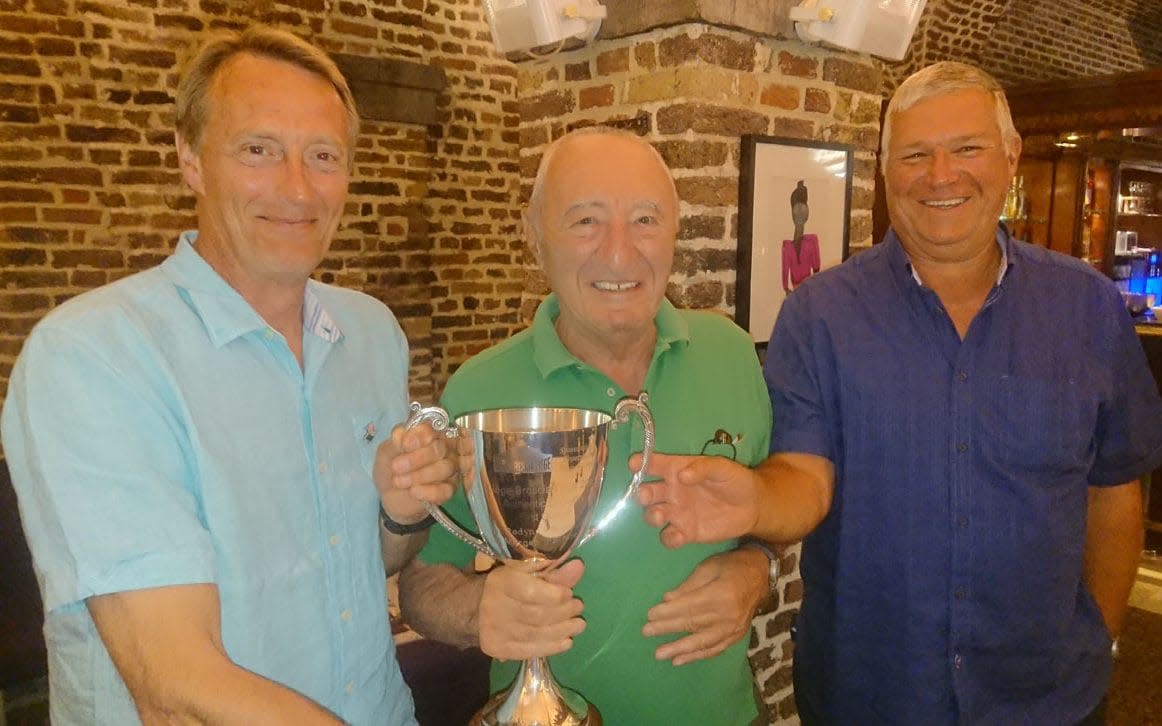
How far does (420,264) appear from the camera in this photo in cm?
543

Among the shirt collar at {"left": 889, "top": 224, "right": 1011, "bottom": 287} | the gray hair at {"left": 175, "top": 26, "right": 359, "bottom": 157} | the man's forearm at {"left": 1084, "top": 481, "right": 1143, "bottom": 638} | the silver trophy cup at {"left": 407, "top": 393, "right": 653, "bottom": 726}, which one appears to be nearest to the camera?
the silver trophy cup at {"left": 407, "top": 393, "right": 653, "bottom": 726}

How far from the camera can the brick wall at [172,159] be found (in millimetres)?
3842

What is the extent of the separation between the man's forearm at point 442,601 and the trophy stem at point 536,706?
113 millimetres

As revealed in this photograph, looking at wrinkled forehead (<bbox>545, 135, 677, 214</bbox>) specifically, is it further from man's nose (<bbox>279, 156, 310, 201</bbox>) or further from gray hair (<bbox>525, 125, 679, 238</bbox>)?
man's nose (<bbox>279, 156, 310, 201</bbox>)

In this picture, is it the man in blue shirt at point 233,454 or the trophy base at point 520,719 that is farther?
the trophy base at point 520,719

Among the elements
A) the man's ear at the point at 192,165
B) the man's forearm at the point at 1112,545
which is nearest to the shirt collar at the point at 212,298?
the man's ear at the point at 192,165

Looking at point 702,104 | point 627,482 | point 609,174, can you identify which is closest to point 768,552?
point 627,482

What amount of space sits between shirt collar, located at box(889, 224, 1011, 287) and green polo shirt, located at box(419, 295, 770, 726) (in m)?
0.40

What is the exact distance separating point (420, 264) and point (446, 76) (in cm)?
132

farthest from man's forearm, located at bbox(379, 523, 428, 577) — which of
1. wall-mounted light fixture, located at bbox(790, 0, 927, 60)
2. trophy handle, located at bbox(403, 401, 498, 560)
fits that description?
wall-mounted light fixture, located at bbox(790, 0, 927, 60)

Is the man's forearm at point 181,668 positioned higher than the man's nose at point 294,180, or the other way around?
the man's nose at point 294,180

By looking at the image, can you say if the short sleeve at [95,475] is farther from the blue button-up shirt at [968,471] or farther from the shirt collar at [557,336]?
the blue button-up shirt at [968,471]

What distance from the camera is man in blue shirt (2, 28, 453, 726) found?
3.30 ft

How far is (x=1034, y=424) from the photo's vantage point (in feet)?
5.23
